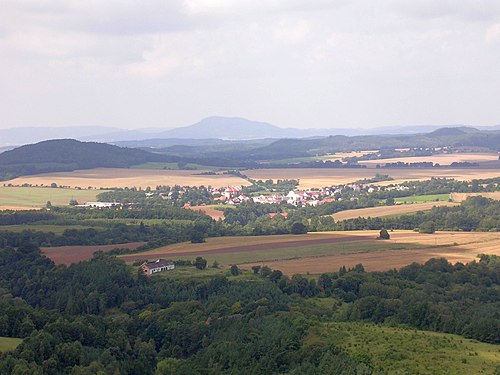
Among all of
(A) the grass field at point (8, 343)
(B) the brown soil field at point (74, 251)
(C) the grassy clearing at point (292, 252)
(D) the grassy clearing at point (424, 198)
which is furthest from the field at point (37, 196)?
(A) the grass field at point (8, 343)

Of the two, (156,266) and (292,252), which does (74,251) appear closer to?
(156,266)

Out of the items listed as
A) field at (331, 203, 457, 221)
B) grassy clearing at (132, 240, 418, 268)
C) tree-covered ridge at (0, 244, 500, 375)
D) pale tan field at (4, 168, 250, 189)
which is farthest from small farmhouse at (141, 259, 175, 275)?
pale tan field at (4, 168, 250, 189)

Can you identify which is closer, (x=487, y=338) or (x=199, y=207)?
(x=487, y=338)

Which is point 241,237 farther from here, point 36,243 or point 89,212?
point 89,212

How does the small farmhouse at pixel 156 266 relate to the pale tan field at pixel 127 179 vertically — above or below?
below

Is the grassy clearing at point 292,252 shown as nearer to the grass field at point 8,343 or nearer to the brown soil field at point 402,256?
the brown soil field at point 402,256

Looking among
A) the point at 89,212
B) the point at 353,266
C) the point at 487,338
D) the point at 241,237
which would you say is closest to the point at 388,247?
the point at 353,266

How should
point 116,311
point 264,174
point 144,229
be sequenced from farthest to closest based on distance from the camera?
point 264,174 < point 144,229 < point 116,311
